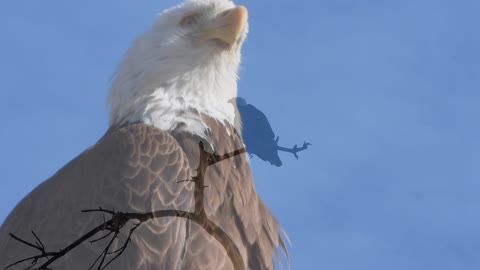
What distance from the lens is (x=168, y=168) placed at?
14.6ft

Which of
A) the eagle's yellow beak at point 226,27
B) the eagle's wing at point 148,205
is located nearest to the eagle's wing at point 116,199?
the eagle's wing at point 148,205

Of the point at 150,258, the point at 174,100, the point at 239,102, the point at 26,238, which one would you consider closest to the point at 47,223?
the point at 26,238

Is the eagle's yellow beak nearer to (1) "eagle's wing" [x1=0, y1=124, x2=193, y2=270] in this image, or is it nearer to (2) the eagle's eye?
(2) the eagle's eye

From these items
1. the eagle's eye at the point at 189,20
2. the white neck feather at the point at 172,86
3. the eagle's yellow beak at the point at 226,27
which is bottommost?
the white neck feather at the point at 172,86

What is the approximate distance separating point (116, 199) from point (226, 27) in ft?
5.03

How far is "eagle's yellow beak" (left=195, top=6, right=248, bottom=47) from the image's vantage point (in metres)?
5.24

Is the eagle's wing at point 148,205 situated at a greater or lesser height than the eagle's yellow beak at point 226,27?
lesser

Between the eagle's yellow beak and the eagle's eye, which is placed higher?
the eagle's eye

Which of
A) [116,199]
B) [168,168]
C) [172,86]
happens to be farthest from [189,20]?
[116,199]

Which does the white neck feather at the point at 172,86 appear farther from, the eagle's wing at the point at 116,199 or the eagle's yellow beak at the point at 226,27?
the eagle's wing at the point at 116,199

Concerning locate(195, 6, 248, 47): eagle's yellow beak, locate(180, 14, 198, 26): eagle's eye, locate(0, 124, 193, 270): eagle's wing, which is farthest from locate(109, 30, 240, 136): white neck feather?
locate(0, 124, 193, 270): eagle's wing

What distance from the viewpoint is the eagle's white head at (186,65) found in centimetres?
525

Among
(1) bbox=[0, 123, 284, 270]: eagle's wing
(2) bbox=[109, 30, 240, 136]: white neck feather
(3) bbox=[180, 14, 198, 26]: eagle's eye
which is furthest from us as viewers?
(3) bbox=[180, 14, 198, 26]: eagle's eye

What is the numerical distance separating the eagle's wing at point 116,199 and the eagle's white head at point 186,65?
454 millimetres
